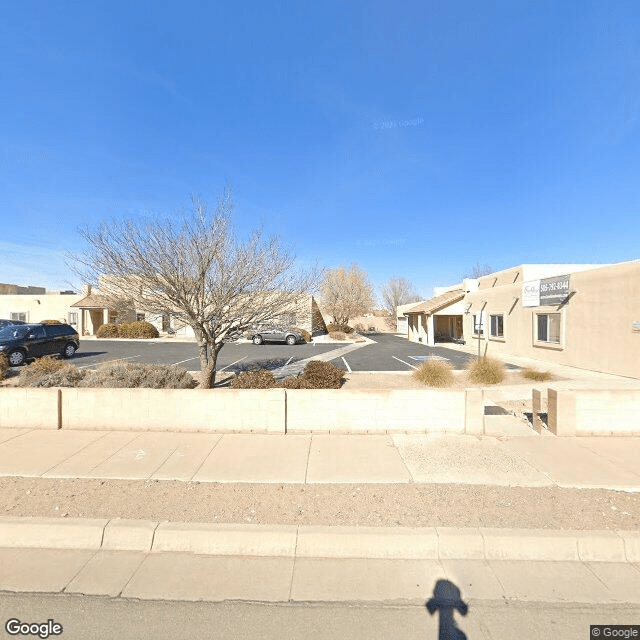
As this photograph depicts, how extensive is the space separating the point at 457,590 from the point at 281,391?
11.7 feet

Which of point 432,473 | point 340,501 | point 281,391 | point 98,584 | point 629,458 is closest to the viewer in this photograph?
point 98,584

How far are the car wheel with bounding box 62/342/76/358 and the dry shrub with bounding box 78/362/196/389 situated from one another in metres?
9.51

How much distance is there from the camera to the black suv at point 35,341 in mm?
12492

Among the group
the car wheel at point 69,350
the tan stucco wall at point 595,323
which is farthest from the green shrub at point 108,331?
the tan stucco wall at point 595,323

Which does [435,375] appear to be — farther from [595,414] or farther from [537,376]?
[595,414]

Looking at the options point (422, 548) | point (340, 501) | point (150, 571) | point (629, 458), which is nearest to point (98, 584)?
point (150, 571)

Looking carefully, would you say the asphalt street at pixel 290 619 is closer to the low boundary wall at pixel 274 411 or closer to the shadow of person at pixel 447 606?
the shadow of person at pixel 447 606

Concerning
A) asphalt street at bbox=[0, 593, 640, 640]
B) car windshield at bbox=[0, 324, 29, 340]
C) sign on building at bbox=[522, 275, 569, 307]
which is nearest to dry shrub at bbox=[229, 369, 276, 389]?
asphalt street at bbox=[0, 593, 640, 640]

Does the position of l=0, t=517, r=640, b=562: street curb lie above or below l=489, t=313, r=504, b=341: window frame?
below

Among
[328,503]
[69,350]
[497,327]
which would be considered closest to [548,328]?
[497,327]

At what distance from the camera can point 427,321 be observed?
22.9 metres

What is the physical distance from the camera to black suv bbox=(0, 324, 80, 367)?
12492mm

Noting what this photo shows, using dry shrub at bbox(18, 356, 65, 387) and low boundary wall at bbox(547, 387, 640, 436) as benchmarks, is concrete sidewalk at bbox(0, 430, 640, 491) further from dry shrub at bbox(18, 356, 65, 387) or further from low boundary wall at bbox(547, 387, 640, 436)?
dry shrub at bbox(18, 356, 65, 387)

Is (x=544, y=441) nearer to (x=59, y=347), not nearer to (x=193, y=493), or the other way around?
(x=193, y=493)
